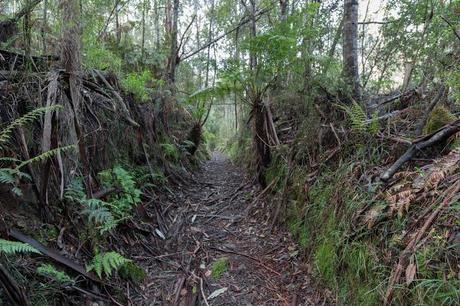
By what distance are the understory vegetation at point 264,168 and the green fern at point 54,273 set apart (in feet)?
0.04

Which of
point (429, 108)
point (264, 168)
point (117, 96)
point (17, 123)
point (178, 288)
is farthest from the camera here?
point (264, 168)

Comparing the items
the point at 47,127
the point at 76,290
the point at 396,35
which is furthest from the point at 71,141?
the point at 396,35

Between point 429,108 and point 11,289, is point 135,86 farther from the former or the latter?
point 429,108

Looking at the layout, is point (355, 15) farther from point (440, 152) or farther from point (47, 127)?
point (47, 127)

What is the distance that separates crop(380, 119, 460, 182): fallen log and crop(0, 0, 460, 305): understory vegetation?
12 millimetres

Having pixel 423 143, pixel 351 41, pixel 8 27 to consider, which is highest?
pixel 351 41

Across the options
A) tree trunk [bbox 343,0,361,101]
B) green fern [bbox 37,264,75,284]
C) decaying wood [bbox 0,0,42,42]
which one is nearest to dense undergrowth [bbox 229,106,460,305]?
tree trunk [bbox 343,0,361,101]

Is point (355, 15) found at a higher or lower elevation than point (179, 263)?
higher

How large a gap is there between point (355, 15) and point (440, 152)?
2.85 meters

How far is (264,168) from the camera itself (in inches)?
216

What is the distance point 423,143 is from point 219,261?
2.57 meters

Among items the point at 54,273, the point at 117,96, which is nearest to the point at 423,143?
the point at 54,273

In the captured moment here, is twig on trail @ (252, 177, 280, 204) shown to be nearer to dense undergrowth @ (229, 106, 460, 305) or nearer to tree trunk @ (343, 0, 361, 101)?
dense undergrowth @ (229, 106, 460, 305)

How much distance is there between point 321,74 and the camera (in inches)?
190
